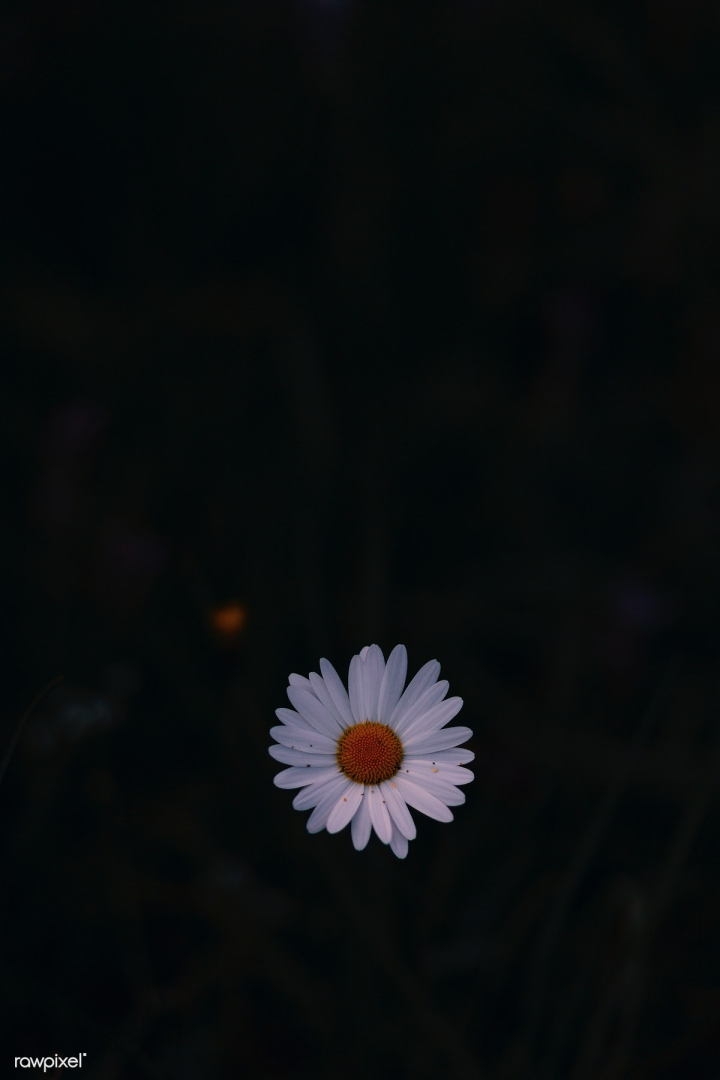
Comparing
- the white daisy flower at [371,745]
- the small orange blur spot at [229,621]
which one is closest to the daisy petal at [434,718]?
the white daisy flower at [371,745]

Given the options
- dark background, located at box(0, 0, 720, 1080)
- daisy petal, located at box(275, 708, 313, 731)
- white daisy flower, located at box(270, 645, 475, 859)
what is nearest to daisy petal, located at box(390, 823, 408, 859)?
white daisy flower, located at box(270, 645, 475, 859)

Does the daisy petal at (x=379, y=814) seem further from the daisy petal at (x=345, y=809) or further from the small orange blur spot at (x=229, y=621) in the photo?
the small orange blur spot at (x=229, y=621)

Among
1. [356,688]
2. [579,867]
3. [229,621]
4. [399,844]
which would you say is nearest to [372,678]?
[356,688]

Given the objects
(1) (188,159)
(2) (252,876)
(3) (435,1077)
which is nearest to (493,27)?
(1) (188,159)

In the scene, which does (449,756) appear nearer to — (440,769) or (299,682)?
(440,769)

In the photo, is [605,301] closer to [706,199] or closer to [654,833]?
[706,199]

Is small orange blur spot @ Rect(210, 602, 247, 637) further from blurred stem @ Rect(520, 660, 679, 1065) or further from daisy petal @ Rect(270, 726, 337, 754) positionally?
blurred stem @ Rect(520, 660, 679, 1065)

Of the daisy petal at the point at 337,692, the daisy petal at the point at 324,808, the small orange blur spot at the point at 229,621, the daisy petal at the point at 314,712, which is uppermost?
the small orange blur spot at the point at 229,621
